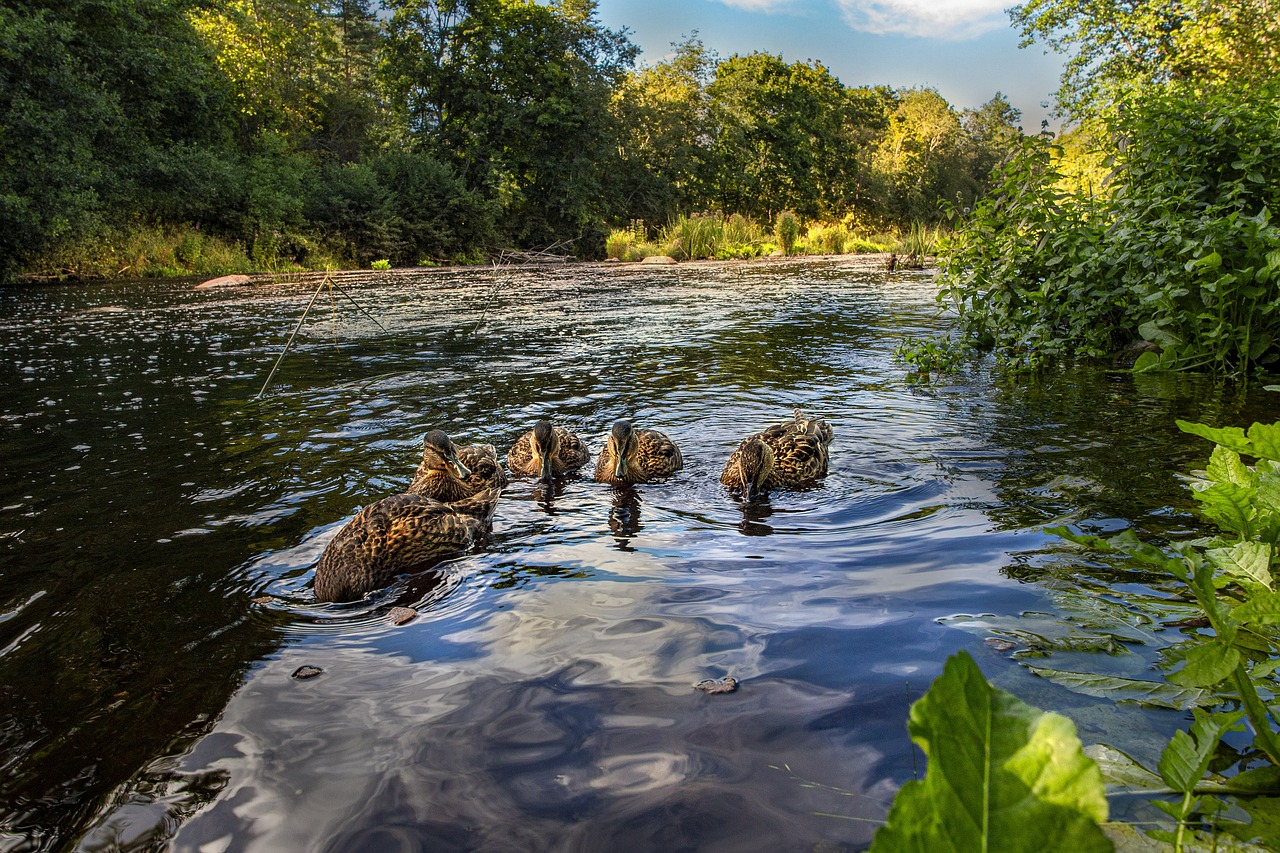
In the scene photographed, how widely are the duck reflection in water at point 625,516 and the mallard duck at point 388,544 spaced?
0.92 meters

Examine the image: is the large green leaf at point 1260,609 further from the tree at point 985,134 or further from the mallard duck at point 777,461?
the tree at point 985,134

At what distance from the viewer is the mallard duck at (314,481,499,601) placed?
4.22 metres

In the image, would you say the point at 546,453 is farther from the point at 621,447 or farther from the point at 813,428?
the point at 813,428

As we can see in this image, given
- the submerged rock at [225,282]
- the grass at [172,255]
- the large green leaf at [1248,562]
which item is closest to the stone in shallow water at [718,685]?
the large green leaf at [1248,562]

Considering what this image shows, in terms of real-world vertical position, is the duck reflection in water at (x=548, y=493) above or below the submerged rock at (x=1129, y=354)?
below

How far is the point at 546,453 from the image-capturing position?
21.1 feet

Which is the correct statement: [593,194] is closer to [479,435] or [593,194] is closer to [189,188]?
[189,188]

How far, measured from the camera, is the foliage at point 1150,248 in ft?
23.4

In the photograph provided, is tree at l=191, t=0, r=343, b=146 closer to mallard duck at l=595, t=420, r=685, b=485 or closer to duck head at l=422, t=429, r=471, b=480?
duck head at l=422, t=429, r=471, b=480

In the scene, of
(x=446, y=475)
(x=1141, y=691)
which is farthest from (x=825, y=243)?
(x=1141, y=691)

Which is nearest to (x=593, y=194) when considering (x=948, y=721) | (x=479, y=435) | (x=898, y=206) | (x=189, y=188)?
(x=189, y=188)

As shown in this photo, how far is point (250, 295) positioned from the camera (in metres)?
22.0

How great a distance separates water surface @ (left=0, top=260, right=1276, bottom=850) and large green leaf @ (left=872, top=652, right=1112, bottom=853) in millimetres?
1482

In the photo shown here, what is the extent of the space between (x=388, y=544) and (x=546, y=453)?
2080 millimetres
